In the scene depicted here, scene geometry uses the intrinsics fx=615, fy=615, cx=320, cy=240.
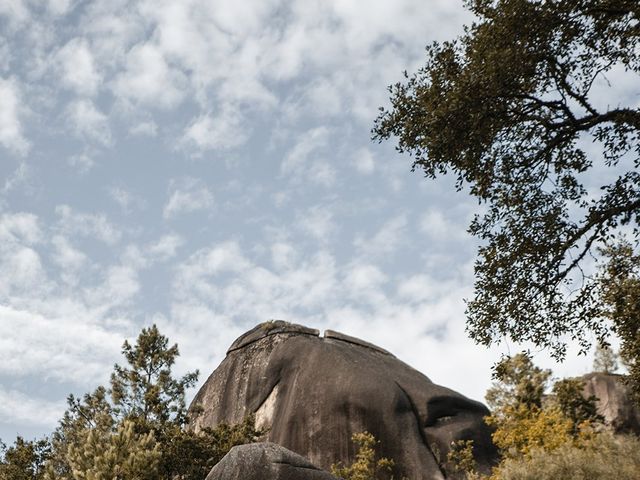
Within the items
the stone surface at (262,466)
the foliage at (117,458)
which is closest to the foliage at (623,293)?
the stone surface at (262,466)

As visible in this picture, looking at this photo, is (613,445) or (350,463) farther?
(350,463)

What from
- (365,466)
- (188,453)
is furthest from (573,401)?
(188,453)

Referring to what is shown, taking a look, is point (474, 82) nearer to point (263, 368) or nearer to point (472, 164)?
point (472, 164)

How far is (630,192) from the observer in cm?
1176

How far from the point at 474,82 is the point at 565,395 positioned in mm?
24836

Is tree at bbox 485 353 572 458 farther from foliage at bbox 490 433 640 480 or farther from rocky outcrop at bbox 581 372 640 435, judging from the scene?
rocky outcrop at bbox 581 372 640 435

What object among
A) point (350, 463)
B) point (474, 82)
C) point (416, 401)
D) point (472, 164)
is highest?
point (474, 82)

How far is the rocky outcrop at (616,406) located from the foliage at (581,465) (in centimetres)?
2069

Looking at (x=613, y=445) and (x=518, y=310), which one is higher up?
(x=518, y=310)

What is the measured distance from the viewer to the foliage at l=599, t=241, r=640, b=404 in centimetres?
1295

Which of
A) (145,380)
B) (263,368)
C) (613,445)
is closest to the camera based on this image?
(613,445)

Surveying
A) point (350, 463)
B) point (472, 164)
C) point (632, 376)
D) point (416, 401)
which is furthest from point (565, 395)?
point (472, 164)

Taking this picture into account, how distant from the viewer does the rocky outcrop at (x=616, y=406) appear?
115 ft

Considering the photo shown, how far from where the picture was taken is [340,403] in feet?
82.5
